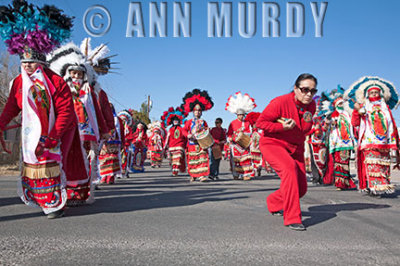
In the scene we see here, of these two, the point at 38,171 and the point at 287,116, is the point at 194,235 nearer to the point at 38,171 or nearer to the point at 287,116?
the point at 287,116

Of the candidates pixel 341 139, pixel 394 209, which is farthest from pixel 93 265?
pixel 341 139

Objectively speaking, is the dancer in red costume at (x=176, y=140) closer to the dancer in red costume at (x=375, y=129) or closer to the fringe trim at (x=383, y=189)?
the dancer in red costume at (x=375, y=129)

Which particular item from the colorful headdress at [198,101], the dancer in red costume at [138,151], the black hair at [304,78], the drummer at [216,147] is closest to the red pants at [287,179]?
the black hair at [304,78]

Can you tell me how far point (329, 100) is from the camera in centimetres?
927

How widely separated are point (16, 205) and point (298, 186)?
3.87m

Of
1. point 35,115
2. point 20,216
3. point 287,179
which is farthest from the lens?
point 20,216

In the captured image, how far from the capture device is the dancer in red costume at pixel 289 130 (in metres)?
4.10

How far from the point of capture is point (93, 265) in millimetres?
2580

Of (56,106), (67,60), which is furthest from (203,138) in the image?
(56,106)

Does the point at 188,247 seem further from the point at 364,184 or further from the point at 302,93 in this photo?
the point at 364,184

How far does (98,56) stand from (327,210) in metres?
5.31

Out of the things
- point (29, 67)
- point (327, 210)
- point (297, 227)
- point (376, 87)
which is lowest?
point (327, 210)

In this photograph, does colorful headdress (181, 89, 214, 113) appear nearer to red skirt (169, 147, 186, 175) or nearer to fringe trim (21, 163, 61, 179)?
red skirt (169, 147, 186, 175)

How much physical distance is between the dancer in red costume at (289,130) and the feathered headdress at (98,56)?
4.51 meters
